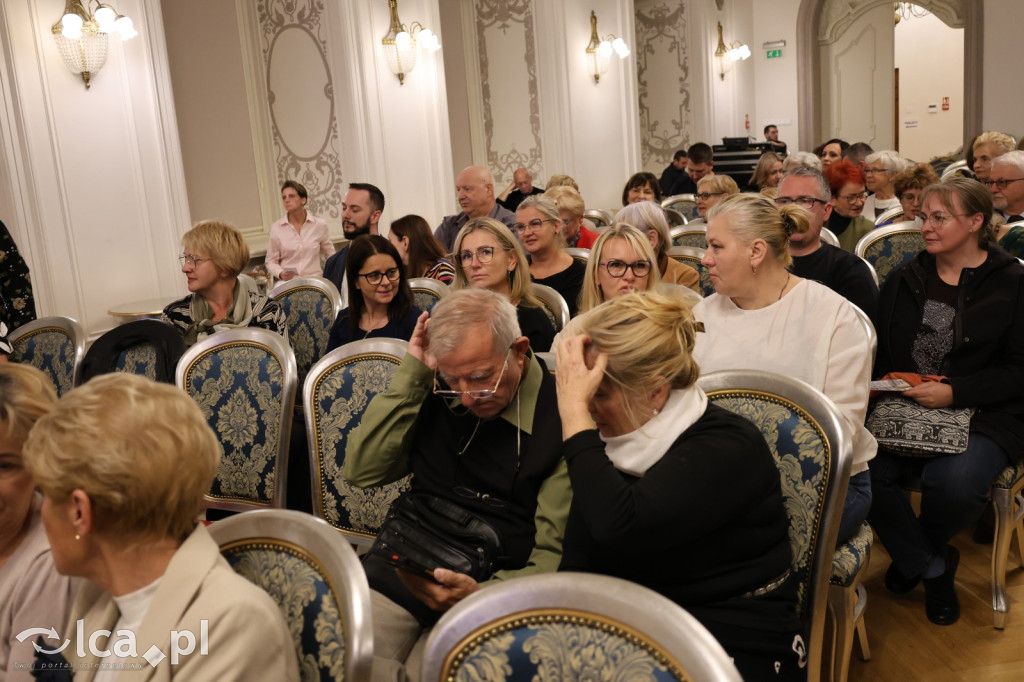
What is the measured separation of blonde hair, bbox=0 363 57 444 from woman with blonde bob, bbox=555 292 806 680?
92 centimetres

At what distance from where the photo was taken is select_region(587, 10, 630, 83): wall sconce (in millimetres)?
9461

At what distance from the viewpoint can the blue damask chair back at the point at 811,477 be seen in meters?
1.77

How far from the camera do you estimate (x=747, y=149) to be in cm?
1285

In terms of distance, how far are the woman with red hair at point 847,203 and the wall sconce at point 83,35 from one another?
13.5 ft

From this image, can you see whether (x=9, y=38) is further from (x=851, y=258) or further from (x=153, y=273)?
(x=851, y=258)

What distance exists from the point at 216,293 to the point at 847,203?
129 inches

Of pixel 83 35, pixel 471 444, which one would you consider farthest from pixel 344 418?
pixel 83 35

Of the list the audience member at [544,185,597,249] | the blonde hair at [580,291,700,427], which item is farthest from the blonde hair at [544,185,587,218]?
the blonde hair at [580,291,700,427]

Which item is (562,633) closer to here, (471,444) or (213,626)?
(213,626)

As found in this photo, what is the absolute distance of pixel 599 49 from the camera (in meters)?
9.53

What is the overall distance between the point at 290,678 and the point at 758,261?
5.61ft

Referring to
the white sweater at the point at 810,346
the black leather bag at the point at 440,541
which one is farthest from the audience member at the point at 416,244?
the black leather bag at the point at 440,541

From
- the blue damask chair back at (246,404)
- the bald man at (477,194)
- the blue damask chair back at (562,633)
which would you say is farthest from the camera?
the bald man at (477,194)

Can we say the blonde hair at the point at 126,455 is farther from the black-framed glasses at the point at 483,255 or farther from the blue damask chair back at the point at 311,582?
the black-framed glasses at the point at 483,255
